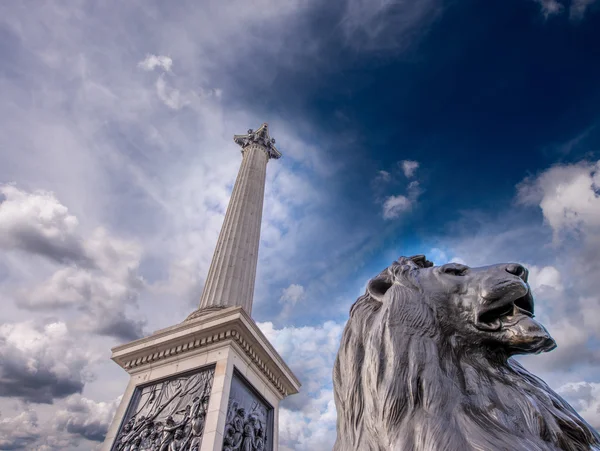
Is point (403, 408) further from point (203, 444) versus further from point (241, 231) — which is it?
point (241, 231)

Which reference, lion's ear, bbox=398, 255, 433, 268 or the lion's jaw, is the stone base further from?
the lion's jaw

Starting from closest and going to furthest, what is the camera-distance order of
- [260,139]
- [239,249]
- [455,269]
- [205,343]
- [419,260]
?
[455,269] < [419,260] < [205,343] < [239,249] < [260,139]

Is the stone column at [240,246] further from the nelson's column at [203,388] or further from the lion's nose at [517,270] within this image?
the lion's nose at [517,270]

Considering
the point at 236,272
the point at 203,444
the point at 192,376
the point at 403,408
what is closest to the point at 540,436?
the point at 403,408

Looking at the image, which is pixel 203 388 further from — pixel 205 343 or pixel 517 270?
pixel 517 270

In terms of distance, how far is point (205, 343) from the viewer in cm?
785

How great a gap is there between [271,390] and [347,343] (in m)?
7.53

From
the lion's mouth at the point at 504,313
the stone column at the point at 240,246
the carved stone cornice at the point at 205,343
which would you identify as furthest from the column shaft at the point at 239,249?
the lion's mouth at the point at 504,313

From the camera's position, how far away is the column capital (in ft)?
60.3

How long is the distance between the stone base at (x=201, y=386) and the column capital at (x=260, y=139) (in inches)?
456

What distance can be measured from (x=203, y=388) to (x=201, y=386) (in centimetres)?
8

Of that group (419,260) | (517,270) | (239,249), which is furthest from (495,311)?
(239,249)

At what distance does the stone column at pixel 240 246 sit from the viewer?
35.4 ft

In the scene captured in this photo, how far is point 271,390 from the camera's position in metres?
8.82
